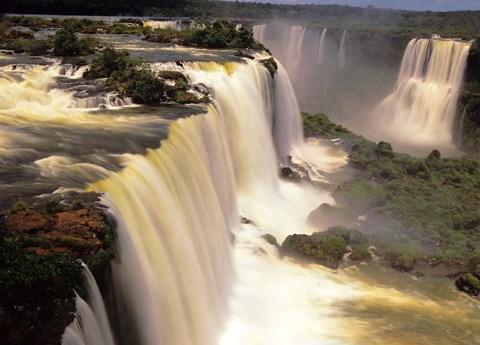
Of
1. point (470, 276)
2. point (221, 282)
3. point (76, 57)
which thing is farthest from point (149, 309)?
point (76, 57)

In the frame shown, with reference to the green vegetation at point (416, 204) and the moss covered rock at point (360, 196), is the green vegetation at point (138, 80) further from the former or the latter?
the green vegetation at point (416, 204)

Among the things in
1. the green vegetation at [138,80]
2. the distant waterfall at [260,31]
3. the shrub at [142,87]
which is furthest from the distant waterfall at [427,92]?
the shrub at [142,87]

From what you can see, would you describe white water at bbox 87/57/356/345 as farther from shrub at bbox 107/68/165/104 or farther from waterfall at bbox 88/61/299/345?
shrub at bbox 107/68/165/104

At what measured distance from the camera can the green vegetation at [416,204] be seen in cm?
1967

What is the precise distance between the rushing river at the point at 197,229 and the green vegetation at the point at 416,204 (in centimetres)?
145

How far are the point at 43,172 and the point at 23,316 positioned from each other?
5.96m

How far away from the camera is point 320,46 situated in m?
59.9

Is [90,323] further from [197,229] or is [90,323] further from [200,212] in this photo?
[200,212]

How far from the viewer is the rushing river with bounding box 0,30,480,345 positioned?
11648 mm

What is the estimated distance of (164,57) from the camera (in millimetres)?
29188

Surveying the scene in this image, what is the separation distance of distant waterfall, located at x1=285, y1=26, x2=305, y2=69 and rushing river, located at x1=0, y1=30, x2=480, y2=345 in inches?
1463

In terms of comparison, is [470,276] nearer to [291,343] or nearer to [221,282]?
[291,343]

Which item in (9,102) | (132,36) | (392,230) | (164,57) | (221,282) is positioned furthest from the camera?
(132,36)

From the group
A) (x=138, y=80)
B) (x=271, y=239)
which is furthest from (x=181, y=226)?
(x=138, y=80)
